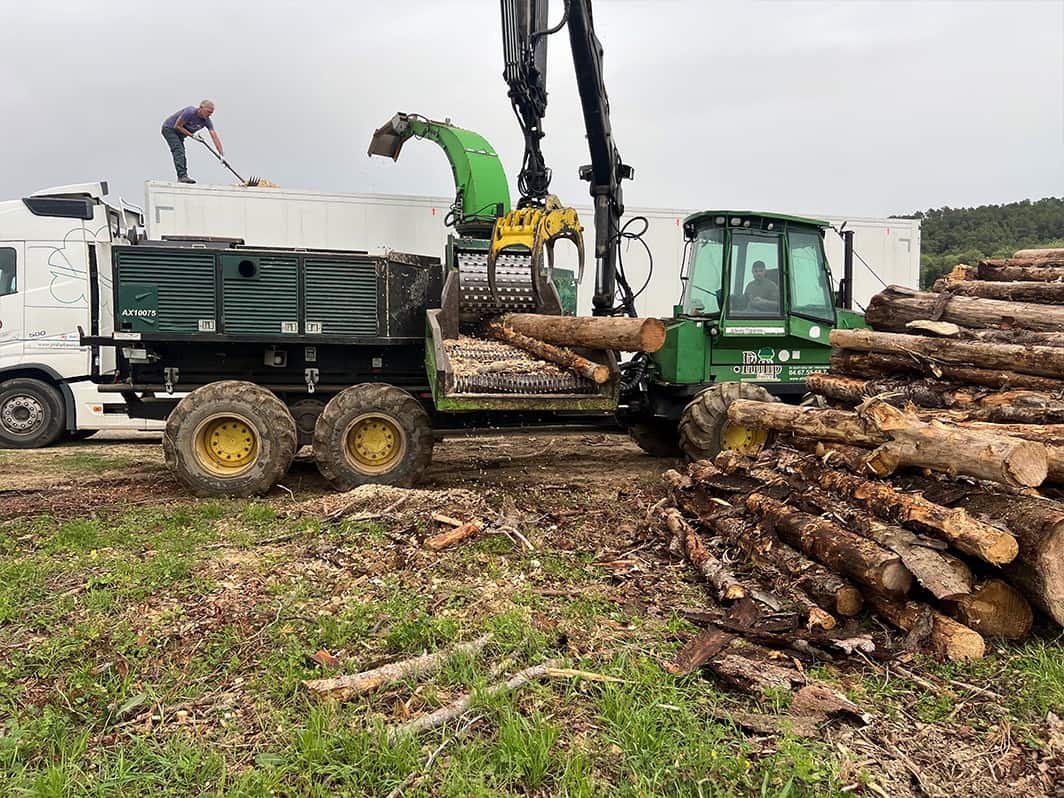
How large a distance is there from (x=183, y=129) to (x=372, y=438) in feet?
21.2

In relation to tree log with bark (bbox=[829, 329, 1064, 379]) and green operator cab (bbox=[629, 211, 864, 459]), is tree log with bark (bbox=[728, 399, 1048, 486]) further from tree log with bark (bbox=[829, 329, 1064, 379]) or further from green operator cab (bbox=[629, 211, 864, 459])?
green operator cab (bbox=[629, 211, 864, 459])

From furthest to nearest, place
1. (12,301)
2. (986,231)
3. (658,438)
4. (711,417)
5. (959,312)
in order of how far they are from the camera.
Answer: (986,231) < (12,301) < (658,438) < (711,417) < (959,312)

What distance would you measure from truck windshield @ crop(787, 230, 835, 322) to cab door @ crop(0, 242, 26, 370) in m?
9.12

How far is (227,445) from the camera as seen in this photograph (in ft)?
22.0

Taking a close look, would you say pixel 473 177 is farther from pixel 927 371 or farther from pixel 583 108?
pixel 927 371

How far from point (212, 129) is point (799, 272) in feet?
26.7

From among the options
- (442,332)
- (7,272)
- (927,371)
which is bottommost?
(927,371)

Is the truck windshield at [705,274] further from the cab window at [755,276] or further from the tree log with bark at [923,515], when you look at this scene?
the tree log with bark at [923,515]

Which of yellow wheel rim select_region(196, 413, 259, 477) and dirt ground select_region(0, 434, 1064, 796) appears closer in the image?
dirt ground select_region(0, 434, 1064, 796)

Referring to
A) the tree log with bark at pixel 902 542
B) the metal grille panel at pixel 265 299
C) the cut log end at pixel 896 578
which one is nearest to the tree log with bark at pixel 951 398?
the tree log with bark at pixel 902 542

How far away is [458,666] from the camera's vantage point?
3.14 meters

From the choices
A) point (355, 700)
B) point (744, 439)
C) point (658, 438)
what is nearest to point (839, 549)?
point (355, 700)

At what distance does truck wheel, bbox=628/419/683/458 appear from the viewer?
343 inches

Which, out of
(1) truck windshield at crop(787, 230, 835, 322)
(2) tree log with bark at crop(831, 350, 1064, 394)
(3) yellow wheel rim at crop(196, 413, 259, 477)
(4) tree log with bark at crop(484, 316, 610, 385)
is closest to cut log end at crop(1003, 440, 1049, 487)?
(2) tree log with bark at crop(831, 350, 1064, 394)
